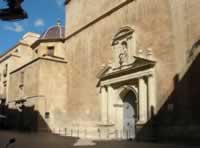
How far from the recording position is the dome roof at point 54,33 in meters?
29.4

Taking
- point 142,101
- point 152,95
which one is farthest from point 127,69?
point 152,95

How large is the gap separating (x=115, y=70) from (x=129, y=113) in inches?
110


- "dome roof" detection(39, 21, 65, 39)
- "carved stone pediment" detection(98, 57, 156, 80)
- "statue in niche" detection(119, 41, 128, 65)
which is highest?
"dome roof" detection(39, 21, 65, 39)

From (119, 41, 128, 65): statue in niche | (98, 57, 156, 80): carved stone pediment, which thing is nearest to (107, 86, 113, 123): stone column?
(98, 57, 156, 80): carved stone pediment

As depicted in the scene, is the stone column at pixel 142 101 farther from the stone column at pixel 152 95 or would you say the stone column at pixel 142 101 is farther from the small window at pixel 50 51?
the small window at pixel 50 51

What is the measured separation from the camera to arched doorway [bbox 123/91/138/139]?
1770cm

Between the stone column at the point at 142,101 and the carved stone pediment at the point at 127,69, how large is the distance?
74 centimetres

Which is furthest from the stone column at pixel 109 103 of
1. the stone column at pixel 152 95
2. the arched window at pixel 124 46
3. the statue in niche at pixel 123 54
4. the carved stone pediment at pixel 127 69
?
the stone column at pixel 152 95

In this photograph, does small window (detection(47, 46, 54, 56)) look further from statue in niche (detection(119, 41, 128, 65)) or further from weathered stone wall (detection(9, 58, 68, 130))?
statue in niche (detection(119, 41, 128, 65))

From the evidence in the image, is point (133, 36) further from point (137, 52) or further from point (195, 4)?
point (195, 4)

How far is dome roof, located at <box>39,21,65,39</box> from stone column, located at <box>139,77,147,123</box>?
14000 mm

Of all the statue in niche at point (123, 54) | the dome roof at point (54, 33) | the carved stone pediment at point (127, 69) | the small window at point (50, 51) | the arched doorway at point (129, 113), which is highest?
the dome roof at point (54, 33)

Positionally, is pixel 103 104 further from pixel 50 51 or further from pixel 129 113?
pixel 50 51

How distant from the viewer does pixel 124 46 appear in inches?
736
